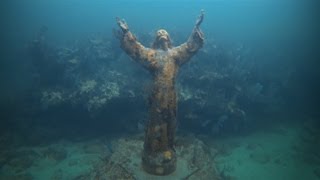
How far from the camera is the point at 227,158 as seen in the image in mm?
9055

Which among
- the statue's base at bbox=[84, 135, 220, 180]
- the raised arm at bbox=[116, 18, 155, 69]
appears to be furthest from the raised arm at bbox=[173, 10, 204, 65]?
the statue's base at bbox=[84, 135, 220, 180]

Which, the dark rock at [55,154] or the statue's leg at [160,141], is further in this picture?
the dark rock at [55,154]

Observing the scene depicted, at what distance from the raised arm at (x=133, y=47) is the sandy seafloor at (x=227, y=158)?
3.33 metres

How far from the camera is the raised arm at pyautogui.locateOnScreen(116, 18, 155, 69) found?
5.57 metres

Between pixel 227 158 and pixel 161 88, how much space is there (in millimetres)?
4227

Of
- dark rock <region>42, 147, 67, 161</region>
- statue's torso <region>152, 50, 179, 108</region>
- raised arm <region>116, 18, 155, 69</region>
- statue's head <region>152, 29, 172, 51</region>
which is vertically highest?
statue's head <region>152, 29, 172, 51</region>

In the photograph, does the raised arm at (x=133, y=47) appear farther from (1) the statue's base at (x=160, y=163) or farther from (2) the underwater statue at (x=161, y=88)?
(1) the statue's base at (x=160, y=163)

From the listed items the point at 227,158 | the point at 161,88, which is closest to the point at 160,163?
the point at 161,88

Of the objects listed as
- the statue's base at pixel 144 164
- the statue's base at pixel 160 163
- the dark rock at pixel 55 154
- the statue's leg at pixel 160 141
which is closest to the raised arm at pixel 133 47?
the statue's leg at pixel 160 141

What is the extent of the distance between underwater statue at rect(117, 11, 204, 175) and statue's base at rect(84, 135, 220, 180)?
0.12 meters

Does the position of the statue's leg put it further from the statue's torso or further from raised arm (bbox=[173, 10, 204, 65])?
raised arm (bbox=[173, 10, 204, 65])

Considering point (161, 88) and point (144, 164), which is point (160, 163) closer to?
point (144, 164)

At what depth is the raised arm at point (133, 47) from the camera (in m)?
5.57

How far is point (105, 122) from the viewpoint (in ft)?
34.0
